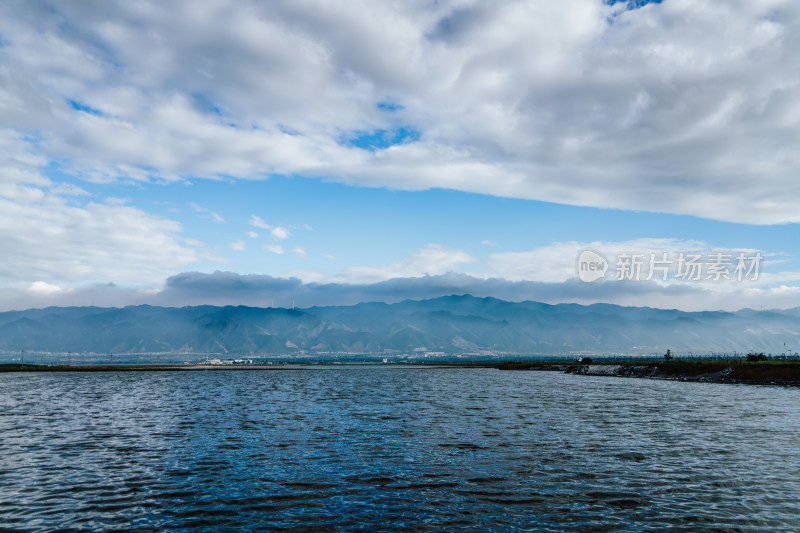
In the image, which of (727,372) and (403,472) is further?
(727,372)

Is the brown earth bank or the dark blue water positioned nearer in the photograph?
the dark blue water

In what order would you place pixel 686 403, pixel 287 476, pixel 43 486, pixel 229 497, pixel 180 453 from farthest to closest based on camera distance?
pixel 686 403, pixel 180 453, pixel 287 476, pixel 43 486, pixel 229 497

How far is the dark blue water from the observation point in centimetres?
2042

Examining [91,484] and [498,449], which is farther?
[498,449]

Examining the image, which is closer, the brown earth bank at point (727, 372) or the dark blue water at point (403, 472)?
the dark blue water at point (403, 472)

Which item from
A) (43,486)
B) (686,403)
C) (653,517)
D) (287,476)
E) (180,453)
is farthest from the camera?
(686,403)

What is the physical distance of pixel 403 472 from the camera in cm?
2830

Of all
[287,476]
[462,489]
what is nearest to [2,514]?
[287,476]

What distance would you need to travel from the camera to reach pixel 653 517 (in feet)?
66.9

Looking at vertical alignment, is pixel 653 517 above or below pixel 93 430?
above

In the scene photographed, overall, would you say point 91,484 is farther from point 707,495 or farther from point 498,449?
point 707,495

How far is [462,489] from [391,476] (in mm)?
4604

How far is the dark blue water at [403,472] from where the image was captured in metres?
20.4

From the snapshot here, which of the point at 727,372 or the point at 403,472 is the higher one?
the point at 403,472
